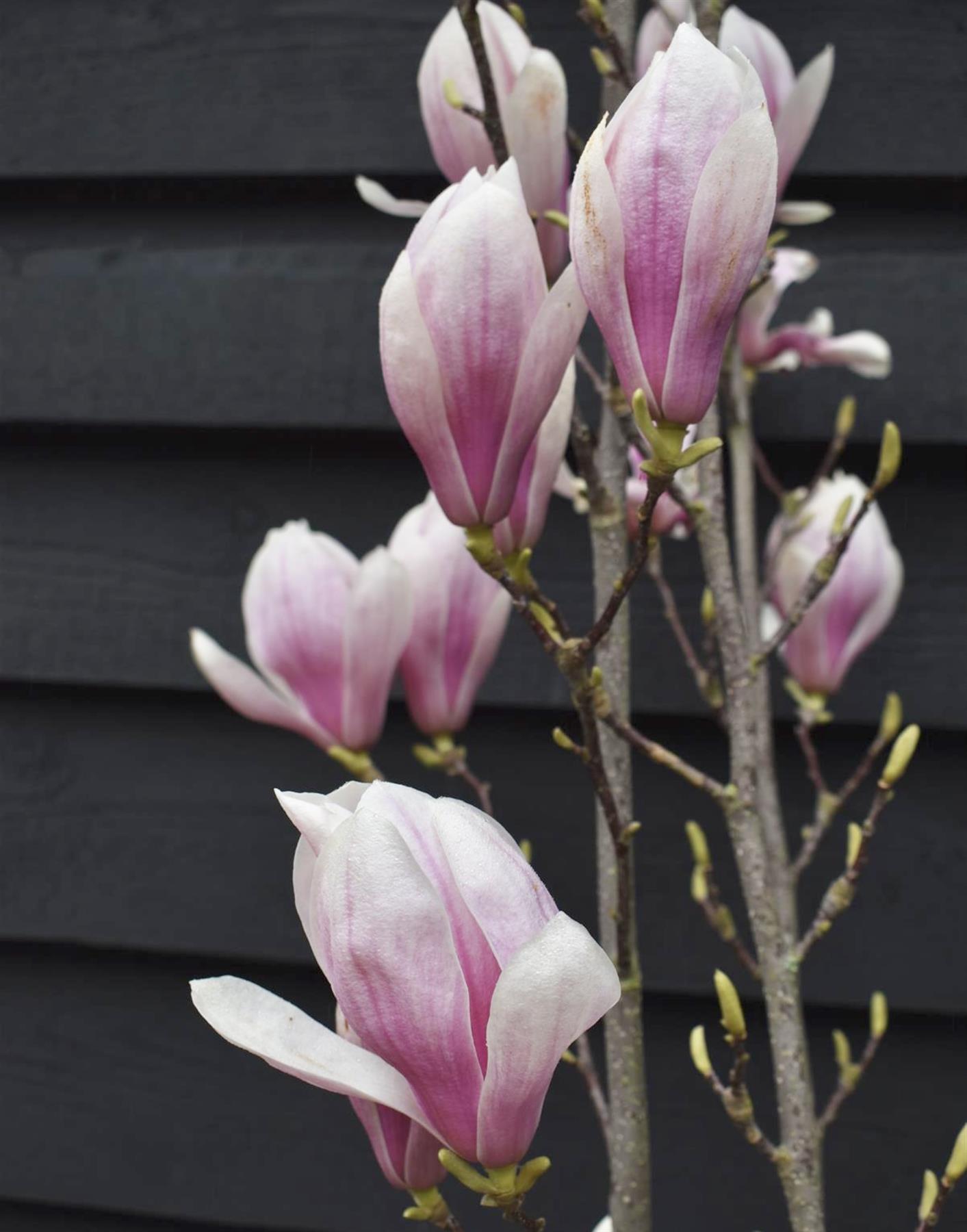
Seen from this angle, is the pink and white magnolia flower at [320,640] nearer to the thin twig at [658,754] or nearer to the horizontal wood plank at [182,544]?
the thin twig at [658,754]

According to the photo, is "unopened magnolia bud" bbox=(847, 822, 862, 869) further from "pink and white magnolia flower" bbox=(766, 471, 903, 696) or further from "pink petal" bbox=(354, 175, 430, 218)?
"pink petal" bbox=(354, 175, 430, 218)

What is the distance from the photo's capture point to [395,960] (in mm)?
344

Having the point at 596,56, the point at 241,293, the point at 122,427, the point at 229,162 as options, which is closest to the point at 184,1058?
the point at 122,427

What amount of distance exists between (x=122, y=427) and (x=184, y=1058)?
0.57 meters

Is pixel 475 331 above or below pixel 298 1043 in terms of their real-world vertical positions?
above

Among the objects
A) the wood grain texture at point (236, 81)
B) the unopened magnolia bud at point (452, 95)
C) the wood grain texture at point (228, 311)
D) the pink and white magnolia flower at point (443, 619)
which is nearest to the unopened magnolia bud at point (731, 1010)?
the pink and white magnolia flower at point (443, 619)

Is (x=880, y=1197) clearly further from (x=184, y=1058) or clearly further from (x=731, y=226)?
(x=731, y=226)

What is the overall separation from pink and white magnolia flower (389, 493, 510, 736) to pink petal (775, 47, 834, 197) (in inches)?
11.7

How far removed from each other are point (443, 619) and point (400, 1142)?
0.32 m

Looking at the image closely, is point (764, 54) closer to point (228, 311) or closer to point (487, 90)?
point (487, 90)

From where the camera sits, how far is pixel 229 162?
1.01 metres

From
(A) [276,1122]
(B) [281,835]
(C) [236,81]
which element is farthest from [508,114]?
Result: (A) [276,1122]

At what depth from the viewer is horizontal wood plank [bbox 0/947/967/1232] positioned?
38.5 inches

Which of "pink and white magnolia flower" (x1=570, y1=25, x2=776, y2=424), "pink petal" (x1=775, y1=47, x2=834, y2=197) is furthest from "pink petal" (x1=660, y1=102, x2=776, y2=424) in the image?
"pink petal" (x1=775, y1=47, x2=834, y2=197)
